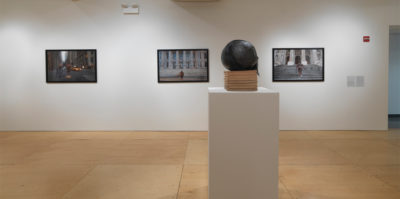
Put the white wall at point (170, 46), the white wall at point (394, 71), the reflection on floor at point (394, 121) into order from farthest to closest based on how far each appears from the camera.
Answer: the white wall at point (394, 71) < the reflection on floor at point (394, 121) < the white wall at point (170, 46)

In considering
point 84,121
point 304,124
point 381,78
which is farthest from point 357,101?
point 84,121

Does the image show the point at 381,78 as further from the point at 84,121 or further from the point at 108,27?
the point at 84,121

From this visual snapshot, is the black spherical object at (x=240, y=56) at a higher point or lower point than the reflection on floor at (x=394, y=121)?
higher

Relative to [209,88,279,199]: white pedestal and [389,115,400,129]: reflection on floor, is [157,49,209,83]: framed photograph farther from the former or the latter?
[209,88,279,199]: white pedestal

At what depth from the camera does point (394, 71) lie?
1473 cm

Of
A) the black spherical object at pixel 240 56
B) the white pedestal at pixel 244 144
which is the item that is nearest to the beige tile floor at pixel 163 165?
the white pedestal at pixel 244 144

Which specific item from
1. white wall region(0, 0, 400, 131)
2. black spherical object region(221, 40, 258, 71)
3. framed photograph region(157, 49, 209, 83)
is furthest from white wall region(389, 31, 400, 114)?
black spherical object region(221, 40, 258, 71)

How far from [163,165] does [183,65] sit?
508 cm

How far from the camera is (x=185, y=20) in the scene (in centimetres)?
1189

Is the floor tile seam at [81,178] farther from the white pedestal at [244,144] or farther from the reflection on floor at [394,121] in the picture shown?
the reflection on floor at [394,121]

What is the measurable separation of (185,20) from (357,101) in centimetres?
666

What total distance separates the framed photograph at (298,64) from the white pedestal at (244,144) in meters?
7.71

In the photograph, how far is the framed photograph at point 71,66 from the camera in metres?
12.0

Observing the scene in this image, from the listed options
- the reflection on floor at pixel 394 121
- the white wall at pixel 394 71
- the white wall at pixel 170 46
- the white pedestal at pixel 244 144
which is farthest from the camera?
the white wall at pixel 394 71
